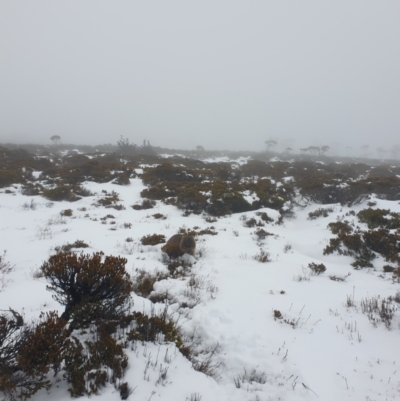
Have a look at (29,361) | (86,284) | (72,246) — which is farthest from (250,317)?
(72,246)

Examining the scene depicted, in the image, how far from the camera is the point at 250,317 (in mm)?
3781

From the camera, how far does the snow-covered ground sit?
2.47 meters

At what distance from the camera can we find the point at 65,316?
104 inches

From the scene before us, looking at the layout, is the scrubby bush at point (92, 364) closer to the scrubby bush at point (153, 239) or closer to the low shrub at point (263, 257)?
the scrubby bush at point (153, 239)

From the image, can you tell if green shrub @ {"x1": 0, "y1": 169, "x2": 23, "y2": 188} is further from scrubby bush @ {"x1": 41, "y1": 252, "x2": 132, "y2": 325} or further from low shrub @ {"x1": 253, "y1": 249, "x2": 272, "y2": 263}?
low shrub @ {"x1": 253, "y1": 249, "x2": 272, "y2": 263}

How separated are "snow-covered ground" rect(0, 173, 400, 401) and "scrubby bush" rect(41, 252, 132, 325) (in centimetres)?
66

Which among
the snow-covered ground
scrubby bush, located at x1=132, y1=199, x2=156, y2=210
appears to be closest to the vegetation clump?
the snow-covered ground

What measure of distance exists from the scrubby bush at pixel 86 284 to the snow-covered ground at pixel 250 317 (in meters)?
0.66

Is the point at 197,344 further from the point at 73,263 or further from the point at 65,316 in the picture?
the point at 73,263

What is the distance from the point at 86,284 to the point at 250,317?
103 inches

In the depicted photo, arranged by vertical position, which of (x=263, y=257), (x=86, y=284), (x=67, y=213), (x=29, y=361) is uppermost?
(x=86, y=284)

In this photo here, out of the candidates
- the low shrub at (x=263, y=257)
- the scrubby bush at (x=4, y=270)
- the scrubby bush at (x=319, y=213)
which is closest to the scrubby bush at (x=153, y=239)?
the low shrub at (x=263, y=257)

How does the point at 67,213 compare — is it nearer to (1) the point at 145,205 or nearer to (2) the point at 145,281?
(1) the point at 145,205

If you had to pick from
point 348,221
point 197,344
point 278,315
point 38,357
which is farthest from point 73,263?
point 348,221
